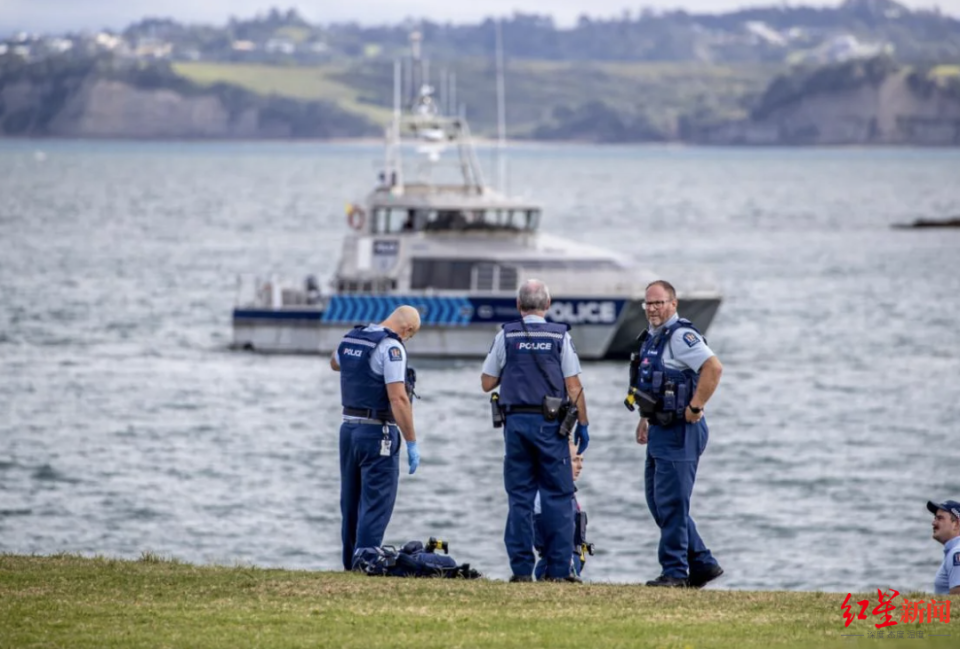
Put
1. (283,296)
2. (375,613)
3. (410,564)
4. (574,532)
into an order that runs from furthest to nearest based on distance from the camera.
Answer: (283,296) → (574,532) → (410,564) → (375,613)

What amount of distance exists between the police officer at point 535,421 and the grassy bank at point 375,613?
0.48 metres

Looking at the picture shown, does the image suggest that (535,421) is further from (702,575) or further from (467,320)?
(467,320)

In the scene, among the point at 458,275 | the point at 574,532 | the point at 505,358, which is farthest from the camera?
the point at 458,275

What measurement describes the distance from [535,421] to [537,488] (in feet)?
1.84

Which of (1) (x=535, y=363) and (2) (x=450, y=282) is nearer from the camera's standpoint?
(1) (x=535, y=363)

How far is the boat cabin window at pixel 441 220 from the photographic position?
39219 millimetres

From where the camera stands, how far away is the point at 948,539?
12.7m

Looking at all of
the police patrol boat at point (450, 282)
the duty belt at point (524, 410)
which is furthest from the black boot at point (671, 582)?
the police patrol boat at point (450, 282)

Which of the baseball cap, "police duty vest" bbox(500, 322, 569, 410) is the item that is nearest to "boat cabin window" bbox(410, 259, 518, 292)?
"police duty vest" bbox(500, 322, 569, 410)

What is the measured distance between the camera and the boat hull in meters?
37.3

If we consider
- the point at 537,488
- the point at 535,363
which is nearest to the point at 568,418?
the point at 535,363

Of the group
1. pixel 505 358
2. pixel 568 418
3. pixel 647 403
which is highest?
pixel 505 358

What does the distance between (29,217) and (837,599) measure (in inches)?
4161

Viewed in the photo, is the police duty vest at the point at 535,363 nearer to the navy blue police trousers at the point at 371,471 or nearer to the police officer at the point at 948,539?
the navy blue police trousers at the point at 371,471
